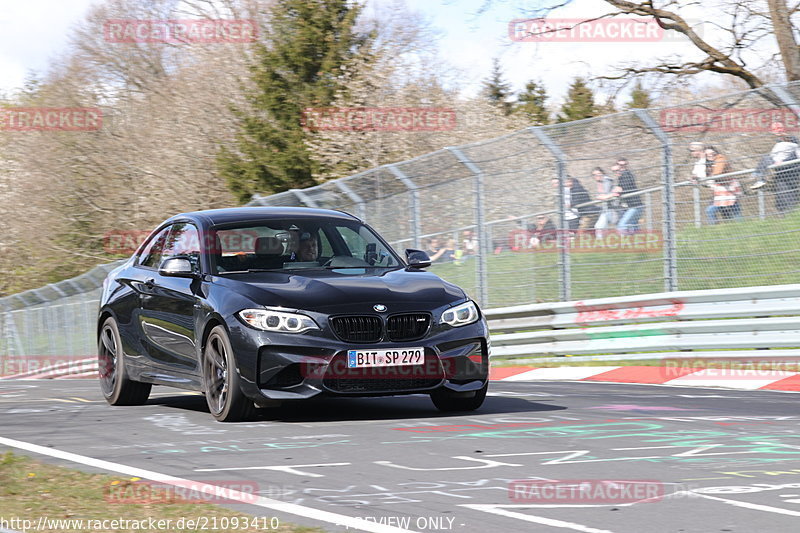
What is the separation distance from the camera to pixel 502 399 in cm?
1055

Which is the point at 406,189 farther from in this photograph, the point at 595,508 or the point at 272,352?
the point at 595,508

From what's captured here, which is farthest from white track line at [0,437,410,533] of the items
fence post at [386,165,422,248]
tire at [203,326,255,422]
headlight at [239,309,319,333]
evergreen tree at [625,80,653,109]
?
evergreen tree at [625,80,653,109]

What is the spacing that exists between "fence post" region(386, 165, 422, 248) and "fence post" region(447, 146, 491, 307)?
47.3 inches

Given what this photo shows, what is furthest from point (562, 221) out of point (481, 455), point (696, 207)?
point (481, 455)

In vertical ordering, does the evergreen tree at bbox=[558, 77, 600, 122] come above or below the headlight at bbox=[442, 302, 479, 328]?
above

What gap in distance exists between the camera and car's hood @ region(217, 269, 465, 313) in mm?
8516

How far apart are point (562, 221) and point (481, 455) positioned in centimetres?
864

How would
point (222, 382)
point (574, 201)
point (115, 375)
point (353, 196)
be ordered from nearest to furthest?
point (222, 382)
point (115, 375)
point (574, 201)
point (353, 196)

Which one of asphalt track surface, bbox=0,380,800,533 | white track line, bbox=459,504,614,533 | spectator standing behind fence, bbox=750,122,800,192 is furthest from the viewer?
spectator standing behind fence, bbox=750,122,800,192

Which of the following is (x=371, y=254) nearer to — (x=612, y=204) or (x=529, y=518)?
(x=529, y=518)

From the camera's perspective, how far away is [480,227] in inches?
658

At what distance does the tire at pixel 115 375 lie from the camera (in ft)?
35.1

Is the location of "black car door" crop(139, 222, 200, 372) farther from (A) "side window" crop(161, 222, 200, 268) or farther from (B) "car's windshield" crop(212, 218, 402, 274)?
(B) "car's windshield" crop(212, 218, 402, 274)

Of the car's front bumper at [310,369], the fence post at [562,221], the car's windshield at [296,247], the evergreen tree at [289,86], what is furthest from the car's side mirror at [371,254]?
the evergreen tree at [289,86]
